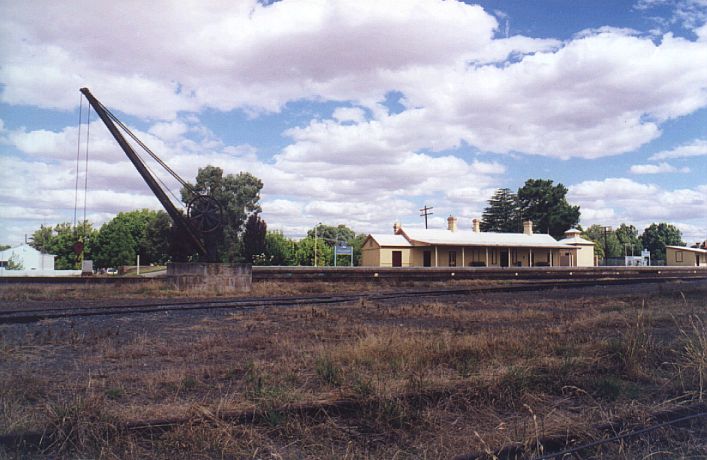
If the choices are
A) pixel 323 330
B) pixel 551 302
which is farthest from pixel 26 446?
pixel 551 302

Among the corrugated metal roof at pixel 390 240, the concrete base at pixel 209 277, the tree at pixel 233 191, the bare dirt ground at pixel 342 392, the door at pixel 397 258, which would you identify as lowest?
the bare dirt ground at pixel 342 392

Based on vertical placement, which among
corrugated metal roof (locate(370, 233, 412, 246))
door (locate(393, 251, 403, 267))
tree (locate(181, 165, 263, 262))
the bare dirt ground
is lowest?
the bare dirt ground

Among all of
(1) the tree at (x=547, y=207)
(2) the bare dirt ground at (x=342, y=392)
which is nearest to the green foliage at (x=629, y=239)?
(1) the tree at (x=547, y=207)

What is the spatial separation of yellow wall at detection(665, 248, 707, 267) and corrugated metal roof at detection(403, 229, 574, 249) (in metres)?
26.1

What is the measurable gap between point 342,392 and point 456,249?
47944mm

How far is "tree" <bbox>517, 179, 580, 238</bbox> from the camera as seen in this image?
85750mm

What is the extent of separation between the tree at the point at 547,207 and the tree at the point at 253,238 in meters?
53.2

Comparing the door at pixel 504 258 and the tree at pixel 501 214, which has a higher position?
the tree at pixel 501 214

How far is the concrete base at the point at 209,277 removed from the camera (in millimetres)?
21078

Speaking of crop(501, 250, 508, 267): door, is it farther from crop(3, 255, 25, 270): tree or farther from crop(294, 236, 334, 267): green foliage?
crop(3, 255, 25, 270): tree

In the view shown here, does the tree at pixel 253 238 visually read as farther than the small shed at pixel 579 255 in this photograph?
No

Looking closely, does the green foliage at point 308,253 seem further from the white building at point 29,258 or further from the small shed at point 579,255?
the white building at point 29,258

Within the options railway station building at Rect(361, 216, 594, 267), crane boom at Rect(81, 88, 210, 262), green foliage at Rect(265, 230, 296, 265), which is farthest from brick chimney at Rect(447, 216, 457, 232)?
crane boom at Rect(81, 88, 210, 262)

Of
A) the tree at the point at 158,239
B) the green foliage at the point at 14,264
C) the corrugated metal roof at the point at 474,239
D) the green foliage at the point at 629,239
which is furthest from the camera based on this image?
the green foliage at the point at 629,239
